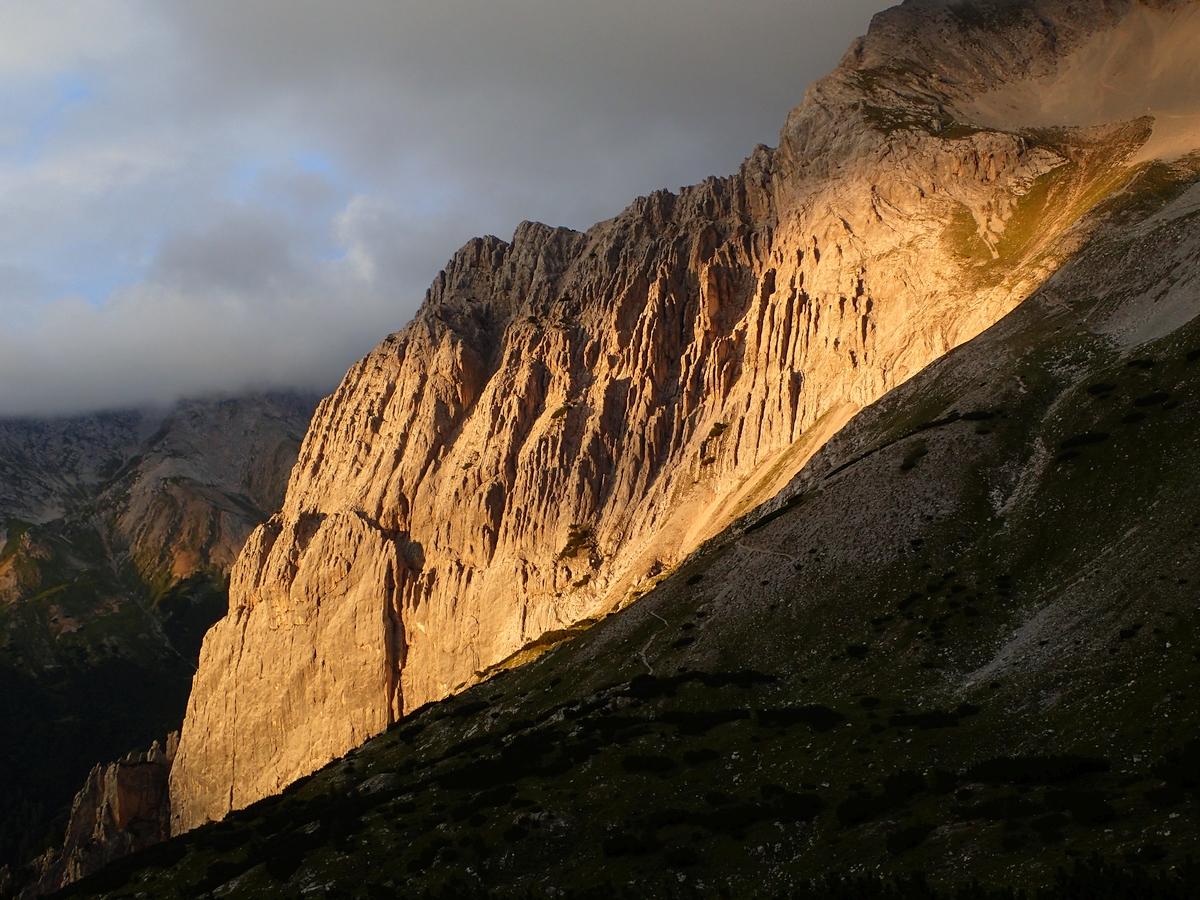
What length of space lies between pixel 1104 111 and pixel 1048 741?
5065 inches

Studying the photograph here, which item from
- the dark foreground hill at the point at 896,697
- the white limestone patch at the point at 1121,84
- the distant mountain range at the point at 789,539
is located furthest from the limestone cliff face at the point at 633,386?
the dark foreground hill at the point at 896,697

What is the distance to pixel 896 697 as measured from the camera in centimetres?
4662

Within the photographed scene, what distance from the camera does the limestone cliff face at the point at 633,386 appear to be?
121562 mm

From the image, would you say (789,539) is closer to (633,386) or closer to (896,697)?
(896,697)

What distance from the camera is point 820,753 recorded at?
4059cm

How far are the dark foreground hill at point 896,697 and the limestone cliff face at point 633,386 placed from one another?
3219 centimetres

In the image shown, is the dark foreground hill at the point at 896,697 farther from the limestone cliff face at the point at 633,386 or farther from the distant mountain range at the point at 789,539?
the limestone cliff face at the point at 633,386

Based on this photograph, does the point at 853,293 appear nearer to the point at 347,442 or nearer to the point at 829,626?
the point at 829,626

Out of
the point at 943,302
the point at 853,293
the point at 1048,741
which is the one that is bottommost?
the point at 1048,741

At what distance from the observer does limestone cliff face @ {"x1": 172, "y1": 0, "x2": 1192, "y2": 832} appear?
399 feet

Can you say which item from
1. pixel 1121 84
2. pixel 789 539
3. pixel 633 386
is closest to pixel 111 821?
pixel 633 386

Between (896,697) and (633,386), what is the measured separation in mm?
106360

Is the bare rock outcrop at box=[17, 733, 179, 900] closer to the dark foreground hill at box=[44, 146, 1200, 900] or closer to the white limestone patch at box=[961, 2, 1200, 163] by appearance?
the dark foreground hill at box=[44, 146, 1200, 900]

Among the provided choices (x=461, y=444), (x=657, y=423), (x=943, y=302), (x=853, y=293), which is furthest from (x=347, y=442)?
(x=943, y=302)
